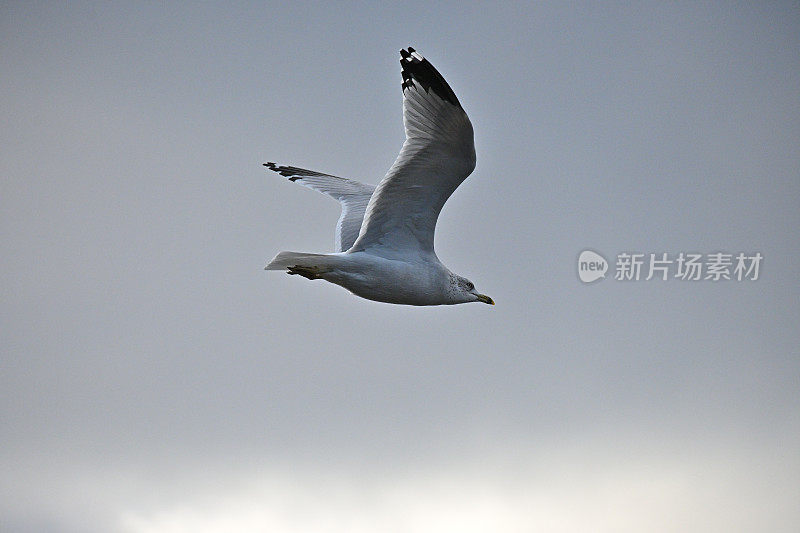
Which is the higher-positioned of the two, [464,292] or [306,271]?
[464,292]

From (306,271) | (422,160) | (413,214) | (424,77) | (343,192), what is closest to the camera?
(424,77)

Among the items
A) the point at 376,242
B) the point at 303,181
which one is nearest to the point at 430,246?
the point at 376,242

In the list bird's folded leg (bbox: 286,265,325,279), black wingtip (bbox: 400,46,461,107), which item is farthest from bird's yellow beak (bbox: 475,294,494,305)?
black wingtip (bbox: 400,46,461,107)

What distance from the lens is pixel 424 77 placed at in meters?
8.32

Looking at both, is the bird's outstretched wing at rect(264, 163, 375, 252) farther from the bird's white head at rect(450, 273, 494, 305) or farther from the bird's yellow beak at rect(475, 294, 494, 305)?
the bird's yellow beak at rect(475, 294, 494, 305)

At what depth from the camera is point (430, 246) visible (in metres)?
9.23

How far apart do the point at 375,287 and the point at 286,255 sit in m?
0.85

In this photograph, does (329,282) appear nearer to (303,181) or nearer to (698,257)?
(303,181)

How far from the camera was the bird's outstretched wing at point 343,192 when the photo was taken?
1020cm

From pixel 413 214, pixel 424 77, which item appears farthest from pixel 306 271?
pixel 424 77

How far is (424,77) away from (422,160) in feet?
2.26

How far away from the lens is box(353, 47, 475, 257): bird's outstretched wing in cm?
832

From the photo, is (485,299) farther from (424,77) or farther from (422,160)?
(424,77)

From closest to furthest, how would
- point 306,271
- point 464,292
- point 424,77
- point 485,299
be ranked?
1. point 424,77
2. point 306,271
3. point 464,292
4. point 485,299
